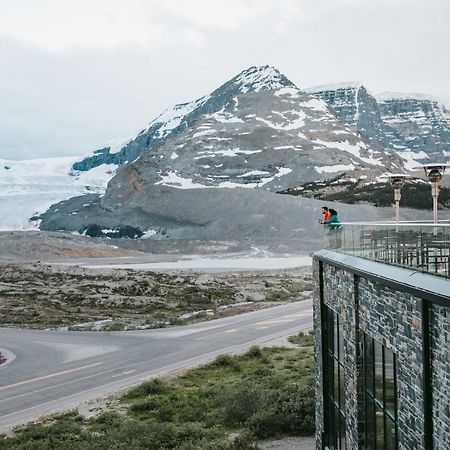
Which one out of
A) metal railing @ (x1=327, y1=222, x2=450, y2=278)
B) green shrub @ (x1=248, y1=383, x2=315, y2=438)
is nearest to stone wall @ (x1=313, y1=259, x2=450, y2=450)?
metal railing @ (x1=327, y1=222, x2=450, y2=278)

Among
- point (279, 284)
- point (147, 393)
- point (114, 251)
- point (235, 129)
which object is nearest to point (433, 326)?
point (147, 393)

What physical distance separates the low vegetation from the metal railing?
9.00m

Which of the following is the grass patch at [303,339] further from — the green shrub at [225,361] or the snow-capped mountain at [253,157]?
the snow-capped mountain at [253,157]

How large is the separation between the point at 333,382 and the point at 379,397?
4.44m

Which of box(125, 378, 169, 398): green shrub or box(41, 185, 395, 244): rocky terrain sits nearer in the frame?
box(125, 378, 169, 398): green shrub

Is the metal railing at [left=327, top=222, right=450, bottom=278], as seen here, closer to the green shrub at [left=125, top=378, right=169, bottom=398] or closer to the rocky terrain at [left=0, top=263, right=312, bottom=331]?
the green shrub at [left=125, top=378, right=169, bottom=398]

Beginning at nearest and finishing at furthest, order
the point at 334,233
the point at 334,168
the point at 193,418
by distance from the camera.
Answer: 1. the point at 334,233
2. the point at 193,418
3. the point at 334,168

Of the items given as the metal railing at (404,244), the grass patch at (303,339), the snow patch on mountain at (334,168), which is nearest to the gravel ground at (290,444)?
the metal railing at (404,244)

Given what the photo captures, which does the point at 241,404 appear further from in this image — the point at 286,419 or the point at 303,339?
the point at 303,339

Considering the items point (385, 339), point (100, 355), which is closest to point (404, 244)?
point (385, 339)

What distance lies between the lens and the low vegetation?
21609mm

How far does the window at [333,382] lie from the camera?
15384 millimetres

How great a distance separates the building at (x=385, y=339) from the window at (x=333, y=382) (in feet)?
0.08

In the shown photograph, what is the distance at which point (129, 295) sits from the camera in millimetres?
66312
